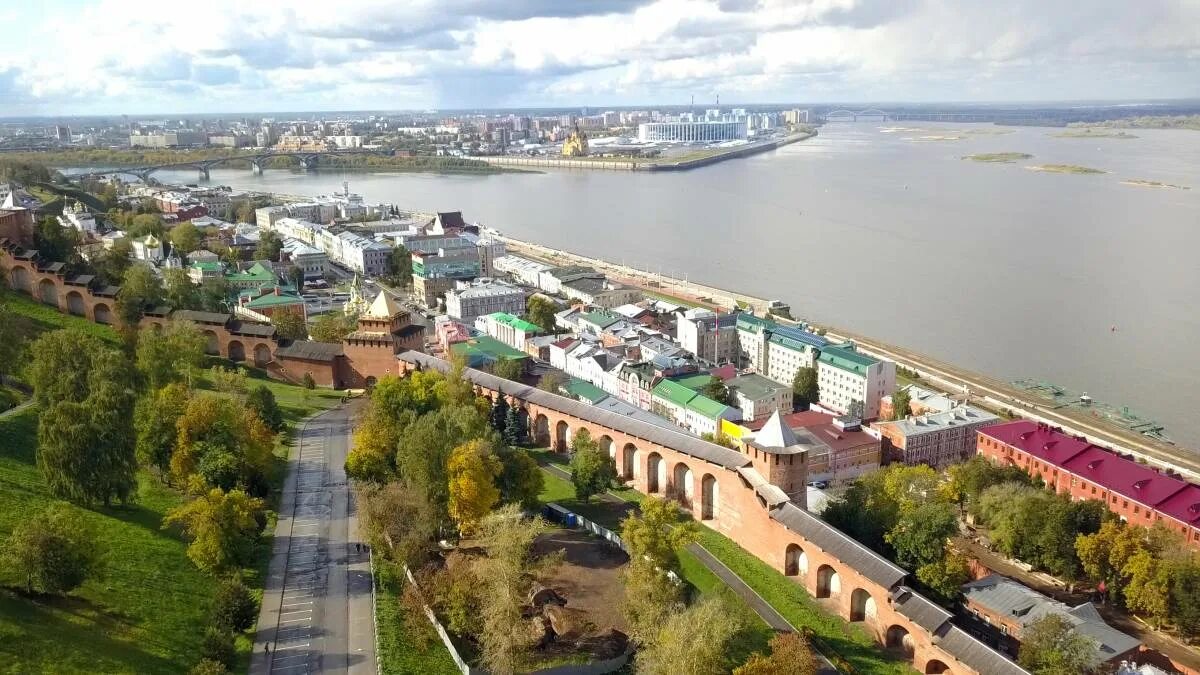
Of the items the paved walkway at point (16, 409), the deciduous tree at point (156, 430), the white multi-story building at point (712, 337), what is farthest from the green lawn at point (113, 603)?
the white multi-story building at point (712, 337)

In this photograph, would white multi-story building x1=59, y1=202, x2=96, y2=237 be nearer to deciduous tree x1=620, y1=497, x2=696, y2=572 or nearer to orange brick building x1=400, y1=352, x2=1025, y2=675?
orange brick building x1=400, y1=352, x2=1025, y2=675

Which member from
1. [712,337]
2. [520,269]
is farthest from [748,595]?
[520,269]

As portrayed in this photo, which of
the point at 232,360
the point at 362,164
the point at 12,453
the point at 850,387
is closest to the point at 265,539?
the point at 12,453

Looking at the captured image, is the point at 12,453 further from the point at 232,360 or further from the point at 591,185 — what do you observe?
the point at 591,185

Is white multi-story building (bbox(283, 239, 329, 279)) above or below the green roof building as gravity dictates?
above

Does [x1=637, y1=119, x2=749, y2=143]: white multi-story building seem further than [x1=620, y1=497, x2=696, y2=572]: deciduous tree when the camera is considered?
Yes

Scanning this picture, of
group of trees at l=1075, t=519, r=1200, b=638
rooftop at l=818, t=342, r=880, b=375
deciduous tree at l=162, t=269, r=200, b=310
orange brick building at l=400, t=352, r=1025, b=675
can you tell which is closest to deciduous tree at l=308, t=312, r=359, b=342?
deciduous tree at l=162, t=269, r=200, b=310

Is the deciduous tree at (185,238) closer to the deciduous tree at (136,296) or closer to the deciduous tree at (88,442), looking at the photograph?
the deciduous tree at (136,296)
